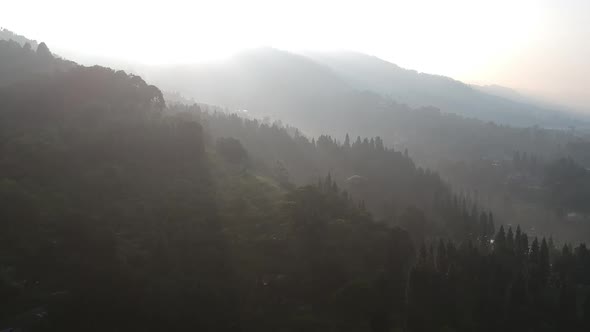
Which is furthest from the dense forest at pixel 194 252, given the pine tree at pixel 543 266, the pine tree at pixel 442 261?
the pine tree at pixel 543 266

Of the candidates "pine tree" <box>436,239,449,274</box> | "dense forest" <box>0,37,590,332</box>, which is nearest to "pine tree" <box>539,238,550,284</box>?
"dense forest" <box>0,37,590,332</box>

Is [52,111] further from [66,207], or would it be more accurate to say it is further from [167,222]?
[167,222]

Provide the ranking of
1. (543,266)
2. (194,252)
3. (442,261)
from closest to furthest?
(194,252)
(442,261)
(543,266)

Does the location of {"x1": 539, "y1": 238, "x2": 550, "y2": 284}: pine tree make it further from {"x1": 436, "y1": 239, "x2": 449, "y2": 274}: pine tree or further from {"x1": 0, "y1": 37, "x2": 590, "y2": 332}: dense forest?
{"x1": 436, "y1": 239, "x2": 449, "y2": 274}: pine tree

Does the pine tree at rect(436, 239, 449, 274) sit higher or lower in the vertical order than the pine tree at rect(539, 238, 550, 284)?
higher

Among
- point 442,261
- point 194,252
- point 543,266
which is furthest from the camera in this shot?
point 543,266

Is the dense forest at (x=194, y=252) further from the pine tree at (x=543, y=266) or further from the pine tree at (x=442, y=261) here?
the pine tree at (x=543, y=266)

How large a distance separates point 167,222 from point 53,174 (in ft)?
104

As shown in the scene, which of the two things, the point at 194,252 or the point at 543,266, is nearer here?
the point at 194,252

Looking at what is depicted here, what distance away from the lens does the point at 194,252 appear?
10050 cm

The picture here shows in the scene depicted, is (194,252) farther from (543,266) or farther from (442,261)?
(543,266)

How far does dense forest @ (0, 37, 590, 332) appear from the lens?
82500 millimetres

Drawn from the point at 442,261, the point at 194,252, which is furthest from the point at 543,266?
the point at 194,252

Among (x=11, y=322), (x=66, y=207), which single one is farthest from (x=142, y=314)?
(x=66, y=207)
